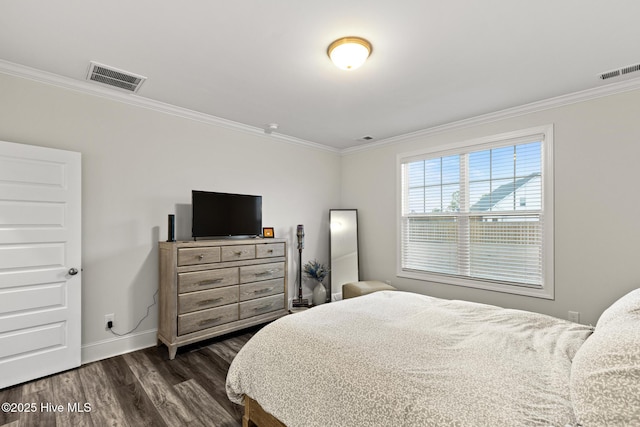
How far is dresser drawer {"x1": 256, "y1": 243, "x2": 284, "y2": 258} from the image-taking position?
12.1 feet

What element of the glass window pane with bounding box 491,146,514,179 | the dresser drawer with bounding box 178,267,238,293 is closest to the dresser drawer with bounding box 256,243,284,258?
the dresser drawer with bounding box 178,267,238,293

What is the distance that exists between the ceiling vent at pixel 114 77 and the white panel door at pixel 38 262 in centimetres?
72

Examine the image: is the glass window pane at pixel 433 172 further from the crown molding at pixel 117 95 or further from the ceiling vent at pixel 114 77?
the ceiling vent at pixel 114 77

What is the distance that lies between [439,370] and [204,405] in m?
1.78

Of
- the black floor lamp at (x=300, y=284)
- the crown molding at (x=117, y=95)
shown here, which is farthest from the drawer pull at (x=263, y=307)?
the crown molding at (x=117, y=95)

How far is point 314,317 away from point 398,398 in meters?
0.98

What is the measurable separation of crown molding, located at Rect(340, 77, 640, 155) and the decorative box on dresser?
246 cm

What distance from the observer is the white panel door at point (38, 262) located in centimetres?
246

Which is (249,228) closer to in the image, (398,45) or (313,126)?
(313,126)

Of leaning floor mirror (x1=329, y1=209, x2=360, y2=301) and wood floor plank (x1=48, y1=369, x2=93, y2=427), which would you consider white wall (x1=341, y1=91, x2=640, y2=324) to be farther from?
wood floor plank (x1=48, y1=369, x2=93, y2=427)

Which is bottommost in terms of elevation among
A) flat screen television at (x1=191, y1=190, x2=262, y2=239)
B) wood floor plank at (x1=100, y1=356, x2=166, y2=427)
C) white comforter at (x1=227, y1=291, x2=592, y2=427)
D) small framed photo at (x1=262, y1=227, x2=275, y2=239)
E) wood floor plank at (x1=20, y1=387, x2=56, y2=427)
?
wood floor plank at (x1=100, y1=356, x2=166, y2=427)

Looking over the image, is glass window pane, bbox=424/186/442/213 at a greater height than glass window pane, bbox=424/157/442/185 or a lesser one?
lesser

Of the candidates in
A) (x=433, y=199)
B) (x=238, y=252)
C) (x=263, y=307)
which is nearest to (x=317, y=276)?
(x=263, y=307)

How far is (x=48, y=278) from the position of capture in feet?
8.64
